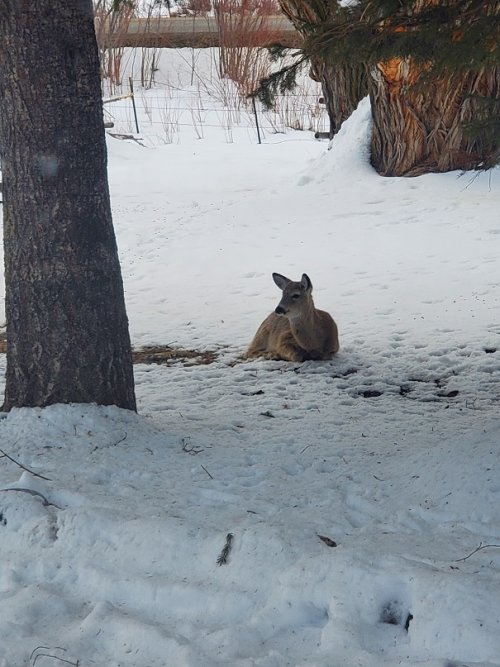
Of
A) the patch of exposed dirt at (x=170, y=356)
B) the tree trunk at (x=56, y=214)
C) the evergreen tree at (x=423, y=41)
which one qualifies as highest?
the evergreen tree at (x=423, y=41)

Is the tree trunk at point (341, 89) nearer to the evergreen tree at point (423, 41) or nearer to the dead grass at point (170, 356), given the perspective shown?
the dead grass at point (170, 356)

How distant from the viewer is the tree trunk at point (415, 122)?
1326 centimetres

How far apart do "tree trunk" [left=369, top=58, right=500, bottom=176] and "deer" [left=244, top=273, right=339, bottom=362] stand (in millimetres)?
5769

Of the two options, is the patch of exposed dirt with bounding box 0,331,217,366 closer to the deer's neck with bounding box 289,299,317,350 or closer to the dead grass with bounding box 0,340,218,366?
the dead grass with bounding box 0,340,218,366

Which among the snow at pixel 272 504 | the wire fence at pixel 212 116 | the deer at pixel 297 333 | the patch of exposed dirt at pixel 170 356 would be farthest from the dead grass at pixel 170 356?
the wire fence at pixel 212 116

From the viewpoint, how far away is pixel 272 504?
14.7 ft

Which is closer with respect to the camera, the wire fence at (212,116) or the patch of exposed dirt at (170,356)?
the patch of exposed dirt at (170,356)

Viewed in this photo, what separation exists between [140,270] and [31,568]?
878 cm

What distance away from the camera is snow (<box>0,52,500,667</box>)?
3.40 m

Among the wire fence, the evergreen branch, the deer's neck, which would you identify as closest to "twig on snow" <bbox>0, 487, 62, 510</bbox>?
the evergreen branch

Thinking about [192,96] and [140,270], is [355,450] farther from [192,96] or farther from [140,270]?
[192,96]

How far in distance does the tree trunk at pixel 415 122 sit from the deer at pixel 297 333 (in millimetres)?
5769

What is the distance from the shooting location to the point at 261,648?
336 centimetres

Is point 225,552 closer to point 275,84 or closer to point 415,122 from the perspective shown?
point 275,84
